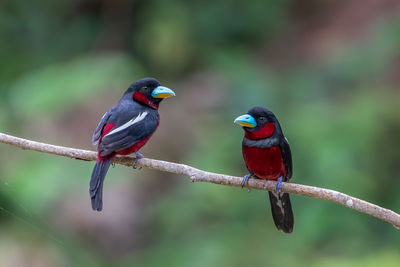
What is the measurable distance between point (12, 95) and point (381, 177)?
387 centimetres

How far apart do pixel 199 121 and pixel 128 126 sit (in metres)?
3.43

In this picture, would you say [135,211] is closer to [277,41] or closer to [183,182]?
[183,182]

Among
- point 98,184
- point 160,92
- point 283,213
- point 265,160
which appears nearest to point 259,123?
point 265,160

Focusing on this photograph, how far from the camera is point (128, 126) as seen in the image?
3.60 meters

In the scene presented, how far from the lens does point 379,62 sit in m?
7.17

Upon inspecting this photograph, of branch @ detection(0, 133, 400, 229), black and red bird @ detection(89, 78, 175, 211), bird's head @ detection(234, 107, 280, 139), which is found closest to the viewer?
branch @ detection(0, 133, 400, 229)

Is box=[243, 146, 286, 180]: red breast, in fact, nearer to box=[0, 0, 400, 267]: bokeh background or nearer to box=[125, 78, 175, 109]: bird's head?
box=[125, 78, 175, 109]: bird's head

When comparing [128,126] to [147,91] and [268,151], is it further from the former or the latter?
[268,151]

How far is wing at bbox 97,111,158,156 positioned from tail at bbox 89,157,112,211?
0.20 ft

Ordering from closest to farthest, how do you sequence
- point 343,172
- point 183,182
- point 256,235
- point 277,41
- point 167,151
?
1. point 256,235
2. point 343,172
3. point 183,182
4. point 167,151
5. point 277,41

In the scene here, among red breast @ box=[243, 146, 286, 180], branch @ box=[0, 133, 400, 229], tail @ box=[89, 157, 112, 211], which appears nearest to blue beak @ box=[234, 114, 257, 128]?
red breast @ box=[243, 146, 286, 180]

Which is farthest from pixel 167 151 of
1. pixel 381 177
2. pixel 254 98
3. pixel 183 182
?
pixel 381 177

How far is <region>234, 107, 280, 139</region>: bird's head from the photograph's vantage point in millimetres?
3487

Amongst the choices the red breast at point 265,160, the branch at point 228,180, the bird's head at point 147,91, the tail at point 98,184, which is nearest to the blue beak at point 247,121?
the red breast at point 265,160
